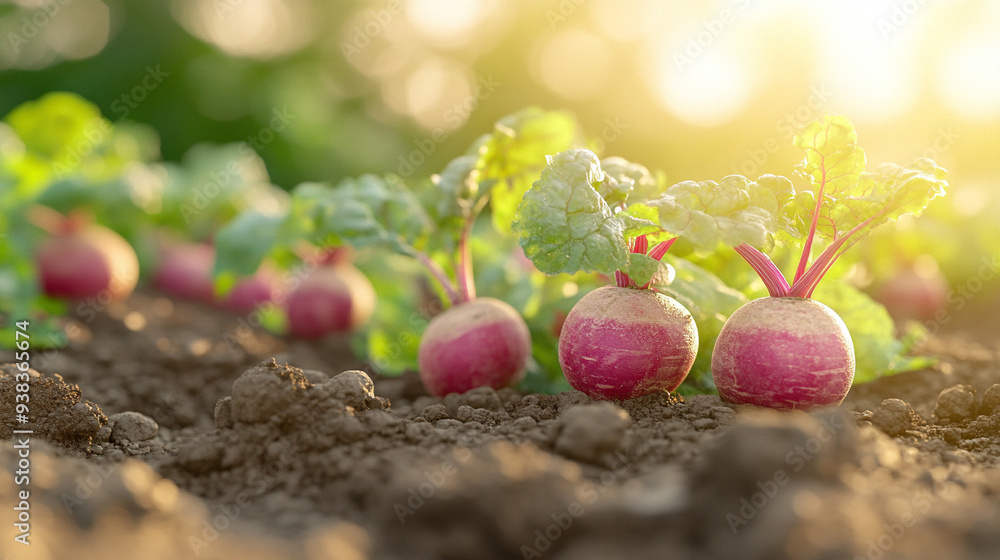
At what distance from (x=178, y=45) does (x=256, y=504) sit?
11.7 metres

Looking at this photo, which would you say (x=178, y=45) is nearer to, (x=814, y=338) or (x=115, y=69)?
(x=115, y=69)

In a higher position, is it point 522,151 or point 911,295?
point 522,151

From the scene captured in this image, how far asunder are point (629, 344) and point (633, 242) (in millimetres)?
378

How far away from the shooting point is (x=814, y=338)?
7.24 ft

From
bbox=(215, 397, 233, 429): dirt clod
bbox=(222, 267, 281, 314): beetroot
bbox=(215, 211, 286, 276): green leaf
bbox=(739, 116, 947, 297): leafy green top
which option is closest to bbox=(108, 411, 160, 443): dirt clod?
bbox=(215, 397, 233, 429): dirt clod

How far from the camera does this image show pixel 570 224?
2209 millimetres

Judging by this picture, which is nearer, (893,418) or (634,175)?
(893,418)

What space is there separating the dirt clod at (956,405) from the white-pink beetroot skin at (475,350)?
163cm

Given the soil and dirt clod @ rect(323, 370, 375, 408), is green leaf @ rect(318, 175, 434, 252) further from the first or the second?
dirt clod @ rect(323, 370, 375, 408)

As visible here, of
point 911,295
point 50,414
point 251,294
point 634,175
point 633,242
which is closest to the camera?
point 50,414

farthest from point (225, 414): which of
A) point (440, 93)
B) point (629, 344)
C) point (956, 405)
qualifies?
point (440, 93)

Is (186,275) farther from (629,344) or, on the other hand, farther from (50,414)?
(629,344)

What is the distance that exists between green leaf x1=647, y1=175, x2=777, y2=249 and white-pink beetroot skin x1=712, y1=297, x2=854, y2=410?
28cm

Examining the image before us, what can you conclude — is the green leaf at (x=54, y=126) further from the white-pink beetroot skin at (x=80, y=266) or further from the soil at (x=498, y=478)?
the soil at (x=498, y=478)
